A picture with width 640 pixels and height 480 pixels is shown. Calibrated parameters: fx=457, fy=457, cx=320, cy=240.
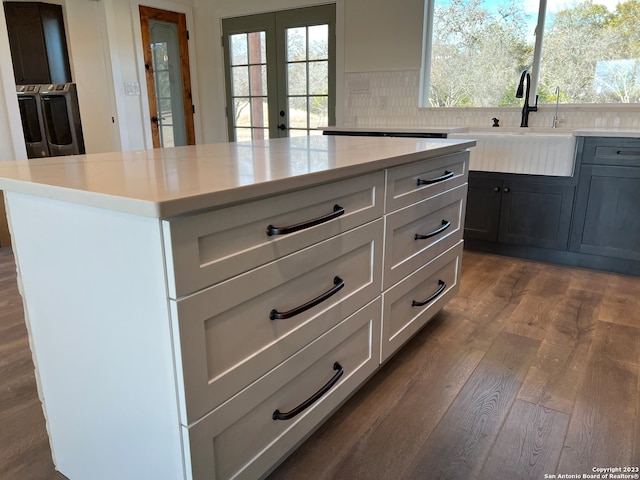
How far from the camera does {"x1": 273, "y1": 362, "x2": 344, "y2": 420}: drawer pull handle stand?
119cm

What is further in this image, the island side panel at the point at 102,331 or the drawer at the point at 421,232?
the drawer at the point at 421,232

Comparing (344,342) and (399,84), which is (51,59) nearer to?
(399,84)

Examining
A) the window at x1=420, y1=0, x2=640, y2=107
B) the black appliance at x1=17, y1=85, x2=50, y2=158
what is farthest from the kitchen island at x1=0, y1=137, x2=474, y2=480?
the black appliance at x1=17, y1=85, x2=50, y2=158

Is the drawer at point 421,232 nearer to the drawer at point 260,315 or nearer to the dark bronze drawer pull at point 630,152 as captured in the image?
the drawer at point 260,315

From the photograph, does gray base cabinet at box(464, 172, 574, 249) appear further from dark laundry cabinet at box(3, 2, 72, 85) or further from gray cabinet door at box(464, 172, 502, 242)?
dark laundry cabinet at box(3, 2, 72, 85)

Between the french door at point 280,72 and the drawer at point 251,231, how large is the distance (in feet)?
11.1

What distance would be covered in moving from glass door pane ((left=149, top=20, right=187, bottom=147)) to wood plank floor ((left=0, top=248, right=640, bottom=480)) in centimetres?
291

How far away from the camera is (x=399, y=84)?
4016 millimetres

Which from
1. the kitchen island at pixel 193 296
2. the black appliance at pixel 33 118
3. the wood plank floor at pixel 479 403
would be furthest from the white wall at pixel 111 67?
the kitchen island at pixel 193 296

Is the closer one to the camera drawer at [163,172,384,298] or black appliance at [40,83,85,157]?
drawer at [163,172,384,298]

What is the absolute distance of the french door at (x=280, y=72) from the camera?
14.4 ft

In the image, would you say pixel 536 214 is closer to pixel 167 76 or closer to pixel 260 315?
pixel 260 315

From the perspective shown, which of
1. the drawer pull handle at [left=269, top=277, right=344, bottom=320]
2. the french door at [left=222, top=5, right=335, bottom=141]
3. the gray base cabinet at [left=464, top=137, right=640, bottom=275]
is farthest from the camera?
the french door at [left=222, top=5, right=335, bottom=141]

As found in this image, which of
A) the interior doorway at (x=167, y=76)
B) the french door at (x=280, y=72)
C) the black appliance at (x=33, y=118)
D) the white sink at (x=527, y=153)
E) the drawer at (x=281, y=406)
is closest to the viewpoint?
the drawer at (x=281, y=406)
